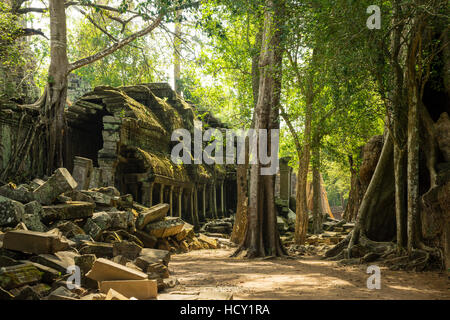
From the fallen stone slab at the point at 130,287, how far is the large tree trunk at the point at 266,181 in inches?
261

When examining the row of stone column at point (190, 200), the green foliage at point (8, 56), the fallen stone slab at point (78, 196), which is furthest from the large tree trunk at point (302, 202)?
the green foliage at point (8, 56)

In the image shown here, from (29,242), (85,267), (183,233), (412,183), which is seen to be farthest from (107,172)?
(412,183)

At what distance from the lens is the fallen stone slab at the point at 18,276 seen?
14.3 feet

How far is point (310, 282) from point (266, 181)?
17.3 ft

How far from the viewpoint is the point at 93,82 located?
27.6m

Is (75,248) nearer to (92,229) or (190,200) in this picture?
(92,229)

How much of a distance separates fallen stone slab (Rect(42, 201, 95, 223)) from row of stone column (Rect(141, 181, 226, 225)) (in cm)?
658

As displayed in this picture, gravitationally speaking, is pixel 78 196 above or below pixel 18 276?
above

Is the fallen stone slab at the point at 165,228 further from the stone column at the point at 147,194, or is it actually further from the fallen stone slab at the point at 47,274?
the fallen stone slab at the point at 47,274

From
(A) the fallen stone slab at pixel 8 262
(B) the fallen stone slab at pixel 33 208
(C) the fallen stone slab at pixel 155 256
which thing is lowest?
(C) the fallen stone slab at pixel 155 256

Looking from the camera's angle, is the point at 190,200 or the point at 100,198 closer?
the point at 100,198

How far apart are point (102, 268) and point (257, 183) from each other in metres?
7.03

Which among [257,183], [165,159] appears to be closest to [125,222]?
[257,183]

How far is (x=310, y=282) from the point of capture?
20.7 feet
